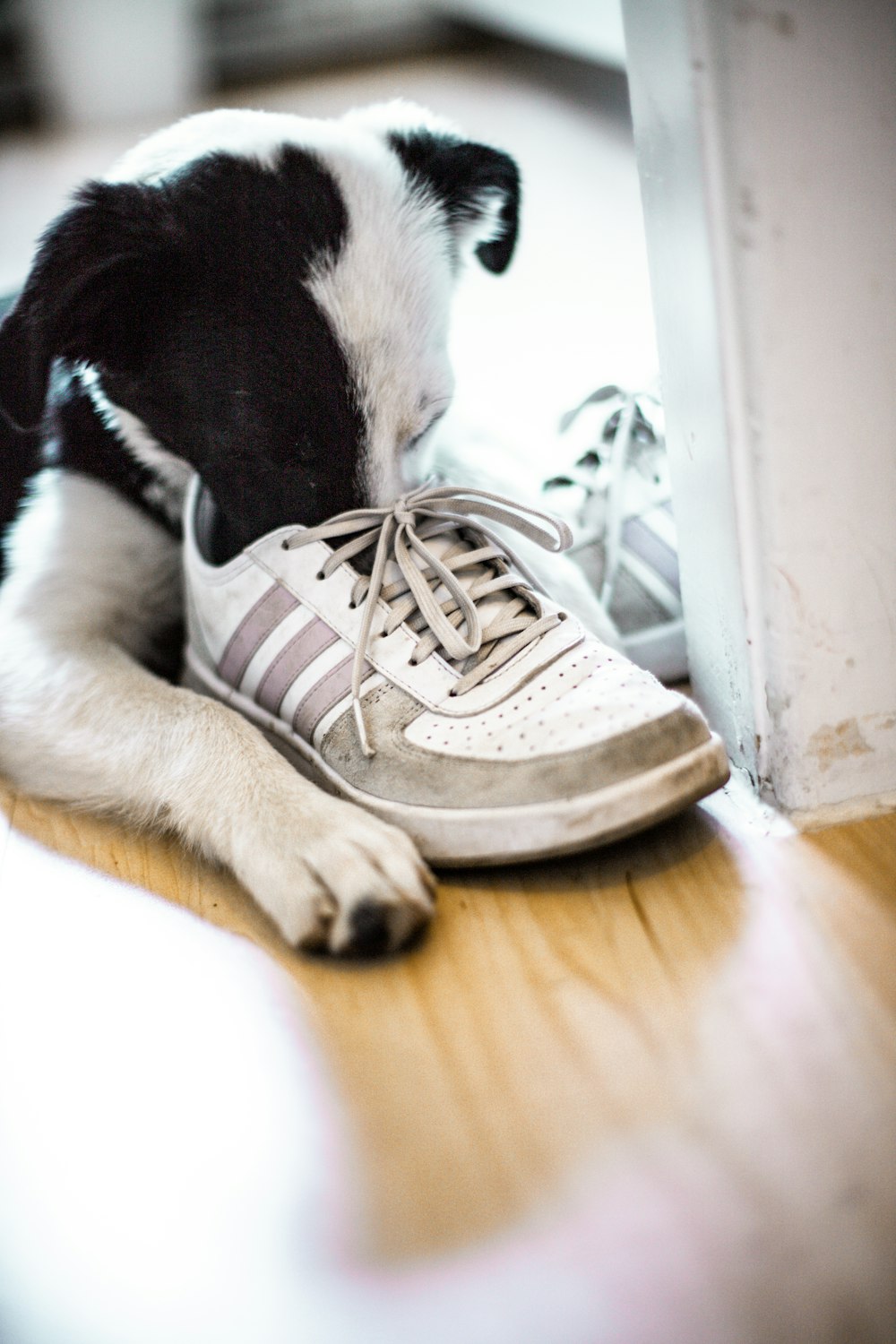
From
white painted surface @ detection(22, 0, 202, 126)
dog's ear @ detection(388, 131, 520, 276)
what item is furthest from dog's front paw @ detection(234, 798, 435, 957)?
white painted surface @ detection(22, 0, 202, 126)

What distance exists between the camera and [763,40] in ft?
2.84

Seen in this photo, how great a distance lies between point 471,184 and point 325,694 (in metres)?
0.66

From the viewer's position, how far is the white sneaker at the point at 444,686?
98 centimetres

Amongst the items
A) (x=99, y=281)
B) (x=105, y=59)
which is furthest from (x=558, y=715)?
(x=105, y=59)

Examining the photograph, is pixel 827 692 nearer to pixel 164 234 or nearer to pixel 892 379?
pixel 892 379

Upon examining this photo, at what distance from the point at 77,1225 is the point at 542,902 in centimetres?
44

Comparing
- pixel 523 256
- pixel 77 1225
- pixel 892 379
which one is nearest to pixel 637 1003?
pixel 77 1225

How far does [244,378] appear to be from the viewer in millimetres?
1110

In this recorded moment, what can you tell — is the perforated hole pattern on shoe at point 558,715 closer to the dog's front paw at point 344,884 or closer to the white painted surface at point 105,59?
the dog's front paw at point 344,884

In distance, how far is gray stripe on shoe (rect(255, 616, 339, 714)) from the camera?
3.72ft

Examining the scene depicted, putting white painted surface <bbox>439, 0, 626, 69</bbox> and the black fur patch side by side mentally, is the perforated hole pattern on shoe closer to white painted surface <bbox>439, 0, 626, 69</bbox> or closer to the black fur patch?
the black fur patch

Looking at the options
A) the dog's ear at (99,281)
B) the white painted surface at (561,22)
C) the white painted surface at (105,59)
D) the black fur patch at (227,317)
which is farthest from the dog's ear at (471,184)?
the white painted surface at (105,59)

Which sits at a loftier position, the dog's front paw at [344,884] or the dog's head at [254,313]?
the dog's head at [254,313]

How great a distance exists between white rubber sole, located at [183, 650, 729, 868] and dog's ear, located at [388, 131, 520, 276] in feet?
2.36
